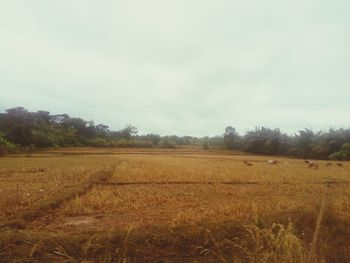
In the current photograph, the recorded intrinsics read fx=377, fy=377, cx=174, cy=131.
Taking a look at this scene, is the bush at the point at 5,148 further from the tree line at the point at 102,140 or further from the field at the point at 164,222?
the field at the point at 164,222

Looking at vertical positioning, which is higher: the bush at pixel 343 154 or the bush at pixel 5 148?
the bush at pixel 343 154

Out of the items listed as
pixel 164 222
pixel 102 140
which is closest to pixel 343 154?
pixel 102 140

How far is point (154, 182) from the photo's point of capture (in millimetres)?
18031

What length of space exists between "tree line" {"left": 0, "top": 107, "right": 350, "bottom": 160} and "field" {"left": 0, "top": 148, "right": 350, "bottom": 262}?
31.4m

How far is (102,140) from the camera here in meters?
71.3

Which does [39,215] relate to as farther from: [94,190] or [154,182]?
[154,182]

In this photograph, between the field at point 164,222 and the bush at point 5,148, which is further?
the bush at point 5,148

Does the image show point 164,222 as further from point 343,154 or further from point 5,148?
point 343,154

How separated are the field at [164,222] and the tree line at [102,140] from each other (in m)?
31.4

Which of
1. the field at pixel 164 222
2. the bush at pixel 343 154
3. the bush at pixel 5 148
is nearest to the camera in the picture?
the field at pixel 164 222

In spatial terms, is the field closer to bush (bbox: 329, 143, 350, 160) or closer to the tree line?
the tree line

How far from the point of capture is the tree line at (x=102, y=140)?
5353cm

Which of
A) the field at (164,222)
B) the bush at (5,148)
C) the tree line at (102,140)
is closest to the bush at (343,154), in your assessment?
the tree line at (102,140)

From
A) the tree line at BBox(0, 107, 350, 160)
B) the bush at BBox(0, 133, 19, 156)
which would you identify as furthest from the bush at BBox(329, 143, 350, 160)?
the bush at BBox(0, 133, 19, 156)
